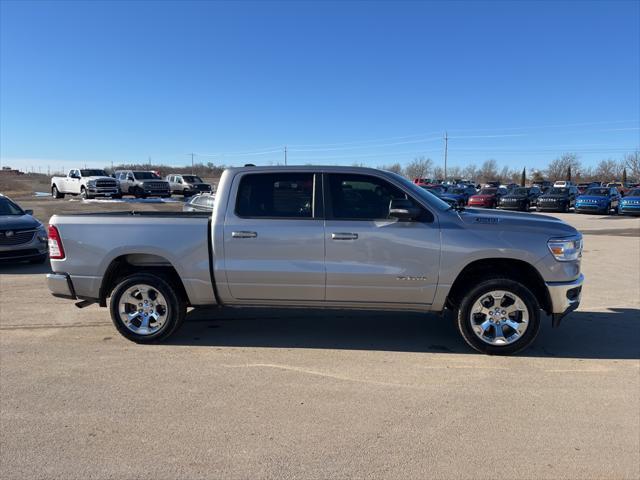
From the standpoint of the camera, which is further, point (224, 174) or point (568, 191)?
point (568, 191)

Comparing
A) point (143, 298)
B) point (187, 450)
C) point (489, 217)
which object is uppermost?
point (489, 217)

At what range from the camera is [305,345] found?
523 cm

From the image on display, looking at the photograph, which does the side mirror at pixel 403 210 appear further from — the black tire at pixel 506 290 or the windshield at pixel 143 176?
the windshield at pixel 143 176

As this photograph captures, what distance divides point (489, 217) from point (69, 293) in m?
4.56

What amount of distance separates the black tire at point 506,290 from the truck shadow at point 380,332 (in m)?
0.20

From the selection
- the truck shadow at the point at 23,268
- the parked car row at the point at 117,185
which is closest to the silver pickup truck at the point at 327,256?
the truck shadow at the point at 23,268

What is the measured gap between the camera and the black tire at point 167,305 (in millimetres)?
5141

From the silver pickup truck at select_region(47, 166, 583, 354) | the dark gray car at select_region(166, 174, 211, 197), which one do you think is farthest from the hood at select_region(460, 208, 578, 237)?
the dark gray car at select_region(166, 174, 211, 197)

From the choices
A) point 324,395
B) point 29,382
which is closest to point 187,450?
point 324,395

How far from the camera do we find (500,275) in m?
4.99

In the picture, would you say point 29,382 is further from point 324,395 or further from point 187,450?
point 324,395

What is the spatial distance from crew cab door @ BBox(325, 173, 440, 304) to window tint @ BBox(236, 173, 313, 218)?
26cm

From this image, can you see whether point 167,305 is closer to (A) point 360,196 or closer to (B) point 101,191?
(A) point 360,196

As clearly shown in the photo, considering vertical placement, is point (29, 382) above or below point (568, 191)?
→ below
